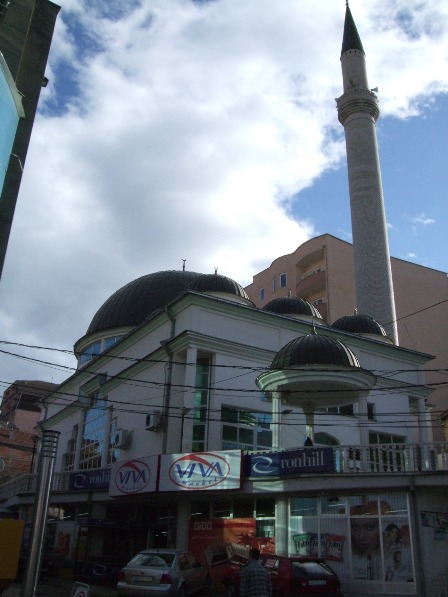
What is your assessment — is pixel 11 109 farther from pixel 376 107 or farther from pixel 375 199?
pixel 376 107

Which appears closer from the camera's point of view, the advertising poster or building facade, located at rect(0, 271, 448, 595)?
building facade, located at rect(0, 271, 448, 595)

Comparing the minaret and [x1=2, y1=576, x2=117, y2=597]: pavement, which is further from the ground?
the minaret

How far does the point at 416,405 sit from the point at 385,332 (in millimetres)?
4614

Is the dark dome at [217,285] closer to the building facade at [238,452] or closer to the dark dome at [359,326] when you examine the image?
the building facade at [238,452]

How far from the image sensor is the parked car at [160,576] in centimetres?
1287

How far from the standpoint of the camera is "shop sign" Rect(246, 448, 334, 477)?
16000 millimetres

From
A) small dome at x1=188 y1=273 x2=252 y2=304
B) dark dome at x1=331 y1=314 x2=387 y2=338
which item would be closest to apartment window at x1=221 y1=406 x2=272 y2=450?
small dome at x1=188 y1=273 x2=252 y2=304

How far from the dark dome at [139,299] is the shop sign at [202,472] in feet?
44.4

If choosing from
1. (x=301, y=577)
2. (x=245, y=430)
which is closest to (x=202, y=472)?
(x=245, y=430)

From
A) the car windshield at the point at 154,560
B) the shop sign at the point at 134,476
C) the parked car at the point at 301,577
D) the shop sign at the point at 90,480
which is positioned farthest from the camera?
the shop sign at the point at 90,480

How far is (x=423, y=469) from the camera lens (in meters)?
15.5

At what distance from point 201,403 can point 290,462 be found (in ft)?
17.4

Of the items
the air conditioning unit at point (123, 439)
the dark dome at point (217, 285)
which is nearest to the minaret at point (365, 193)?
the dark dome at point (217, 285)

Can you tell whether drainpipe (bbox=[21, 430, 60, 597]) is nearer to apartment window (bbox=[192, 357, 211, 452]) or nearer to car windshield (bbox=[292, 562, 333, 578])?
car windshield (bbox=[292, 562, 333, 578])
